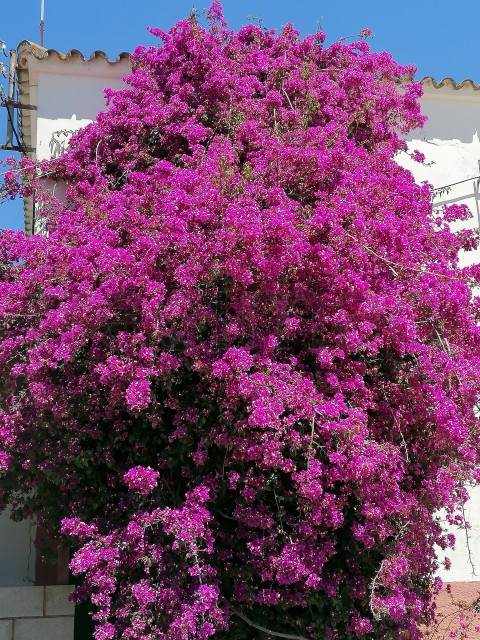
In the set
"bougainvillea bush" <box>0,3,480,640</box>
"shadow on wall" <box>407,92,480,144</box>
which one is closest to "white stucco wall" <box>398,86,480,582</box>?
"shadow on wall" <box>407,92,480,144</box>

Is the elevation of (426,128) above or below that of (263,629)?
above

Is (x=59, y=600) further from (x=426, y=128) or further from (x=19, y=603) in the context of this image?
(x=426, y=128)

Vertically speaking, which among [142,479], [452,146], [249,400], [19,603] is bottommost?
[19,603]

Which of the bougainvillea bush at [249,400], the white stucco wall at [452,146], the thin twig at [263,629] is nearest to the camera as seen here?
the bougainvillea bush at [249,400]

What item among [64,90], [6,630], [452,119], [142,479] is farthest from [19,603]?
[452,119]

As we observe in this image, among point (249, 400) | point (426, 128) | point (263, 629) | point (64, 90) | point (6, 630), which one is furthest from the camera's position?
point (426, 128)

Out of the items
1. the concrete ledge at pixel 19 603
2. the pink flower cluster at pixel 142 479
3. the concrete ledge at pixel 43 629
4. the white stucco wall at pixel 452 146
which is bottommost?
the concrete ledge at pixel 43 629

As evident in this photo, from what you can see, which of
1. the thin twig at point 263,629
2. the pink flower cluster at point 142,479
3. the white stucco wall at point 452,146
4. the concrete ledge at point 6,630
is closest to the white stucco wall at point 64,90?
the white stucco wall at point 452,146

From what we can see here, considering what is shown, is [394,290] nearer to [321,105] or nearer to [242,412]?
[242,412]

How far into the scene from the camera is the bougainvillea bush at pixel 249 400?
153 inches

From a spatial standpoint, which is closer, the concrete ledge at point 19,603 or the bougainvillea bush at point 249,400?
the bougainvillea bush at point 249,400

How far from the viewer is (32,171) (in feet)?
19.7

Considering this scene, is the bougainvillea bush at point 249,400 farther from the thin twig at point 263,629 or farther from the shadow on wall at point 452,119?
the shadow on wall at point 452,119

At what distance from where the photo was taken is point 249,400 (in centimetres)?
385
